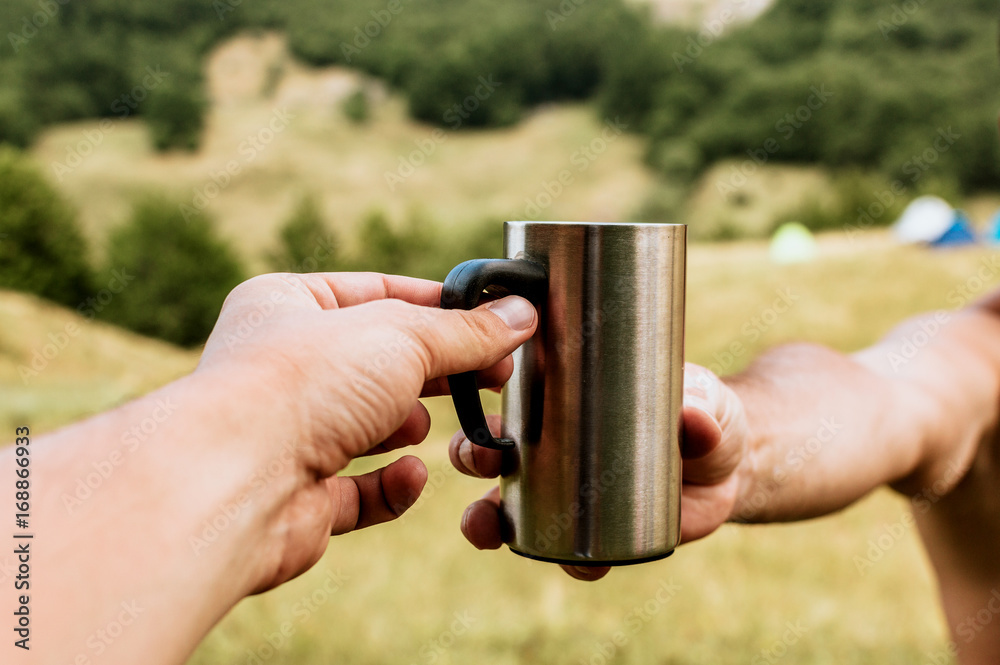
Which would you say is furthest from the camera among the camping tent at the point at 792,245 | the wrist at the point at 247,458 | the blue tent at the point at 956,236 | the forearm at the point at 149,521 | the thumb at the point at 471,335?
the camping tent at the point at 792,245

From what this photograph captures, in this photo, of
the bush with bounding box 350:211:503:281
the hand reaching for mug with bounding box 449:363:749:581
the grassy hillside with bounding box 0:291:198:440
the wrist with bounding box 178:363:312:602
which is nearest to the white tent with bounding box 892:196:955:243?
the bush with bounding box 350:211:503:281

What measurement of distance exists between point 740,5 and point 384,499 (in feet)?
151

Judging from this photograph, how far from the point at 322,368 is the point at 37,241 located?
2368cm

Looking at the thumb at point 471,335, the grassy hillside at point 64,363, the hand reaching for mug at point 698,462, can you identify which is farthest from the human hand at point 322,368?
the grassy hillside at point 64,363

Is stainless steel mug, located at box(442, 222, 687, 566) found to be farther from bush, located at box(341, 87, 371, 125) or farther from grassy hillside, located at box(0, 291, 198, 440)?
bush, located at box(341, 87, 371, 125)

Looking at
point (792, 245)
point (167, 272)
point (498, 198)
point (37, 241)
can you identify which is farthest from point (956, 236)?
point (498, 198)

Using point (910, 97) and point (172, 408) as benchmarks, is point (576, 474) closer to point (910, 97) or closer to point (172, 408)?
point (172, 408)

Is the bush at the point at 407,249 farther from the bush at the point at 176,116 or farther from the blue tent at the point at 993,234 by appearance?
the bush at the point at 176,116

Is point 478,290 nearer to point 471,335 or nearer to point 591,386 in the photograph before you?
point 471,335

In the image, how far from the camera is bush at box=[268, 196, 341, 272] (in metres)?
25.5


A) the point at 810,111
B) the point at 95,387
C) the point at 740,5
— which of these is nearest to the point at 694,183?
the point at 810,111

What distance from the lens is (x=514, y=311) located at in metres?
1.24

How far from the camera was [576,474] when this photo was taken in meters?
1.29

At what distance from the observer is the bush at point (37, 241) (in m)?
21.2
